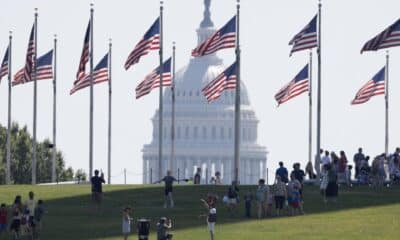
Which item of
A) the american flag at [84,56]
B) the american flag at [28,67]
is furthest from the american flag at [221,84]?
the american flag at [28,67]

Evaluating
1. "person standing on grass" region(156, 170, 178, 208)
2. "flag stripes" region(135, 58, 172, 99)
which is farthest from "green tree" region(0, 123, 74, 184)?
"person standing on grass" region(156, 170, 178, 208)

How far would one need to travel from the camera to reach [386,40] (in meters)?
104

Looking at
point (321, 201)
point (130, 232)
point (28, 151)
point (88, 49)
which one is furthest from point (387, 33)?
point (28, 151)

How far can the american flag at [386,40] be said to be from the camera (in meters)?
104

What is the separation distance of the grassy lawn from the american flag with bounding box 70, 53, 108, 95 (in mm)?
17779

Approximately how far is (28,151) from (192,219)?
89472mm

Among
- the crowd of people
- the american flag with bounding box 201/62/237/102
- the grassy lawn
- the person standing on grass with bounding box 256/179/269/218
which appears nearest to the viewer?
the grassy lawn

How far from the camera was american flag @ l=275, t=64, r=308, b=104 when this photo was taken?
125812mm

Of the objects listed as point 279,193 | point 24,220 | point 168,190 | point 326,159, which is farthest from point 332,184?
point 24,220

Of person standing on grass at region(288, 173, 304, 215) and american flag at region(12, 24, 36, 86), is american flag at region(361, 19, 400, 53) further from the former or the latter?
american flag at region(12, 24, 36, 86)

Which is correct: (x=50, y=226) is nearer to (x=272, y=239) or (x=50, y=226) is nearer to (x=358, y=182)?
(x=272, y=239)

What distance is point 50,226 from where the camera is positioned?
317ft

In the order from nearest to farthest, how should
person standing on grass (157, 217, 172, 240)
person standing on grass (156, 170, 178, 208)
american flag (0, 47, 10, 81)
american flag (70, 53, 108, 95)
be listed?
person standing on grass (157, 217, 172, 240), person standing on grass (156, 170, 178, 208), american flag (70, 53, 108, 95), american flag (0, 47, 10, 81)

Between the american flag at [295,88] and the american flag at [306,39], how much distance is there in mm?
7557
